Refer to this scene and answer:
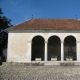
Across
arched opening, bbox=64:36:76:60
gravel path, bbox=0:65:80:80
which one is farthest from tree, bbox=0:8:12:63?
gravel path, bbox=0:65:80:80

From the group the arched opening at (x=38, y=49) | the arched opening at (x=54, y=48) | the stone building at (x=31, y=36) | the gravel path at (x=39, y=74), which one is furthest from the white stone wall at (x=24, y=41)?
the gravel path at (x=39, y=74)

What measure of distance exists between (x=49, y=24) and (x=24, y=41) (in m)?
4.24

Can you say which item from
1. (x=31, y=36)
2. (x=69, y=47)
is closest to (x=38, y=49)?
(x=31, y=36)

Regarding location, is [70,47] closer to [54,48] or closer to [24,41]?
[54,48]

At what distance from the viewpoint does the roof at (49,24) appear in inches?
924

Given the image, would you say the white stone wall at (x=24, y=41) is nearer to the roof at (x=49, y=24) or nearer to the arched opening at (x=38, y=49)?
the roof at (x=49, y=24)

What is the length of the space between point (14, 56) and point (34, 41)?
180 inches

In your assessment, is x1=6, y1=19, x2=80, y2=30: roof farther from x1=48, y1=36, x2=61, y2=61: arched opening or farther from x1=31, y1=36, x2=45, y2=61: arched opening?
x1=31, y1=36, x2=45, y2=61: arched opening

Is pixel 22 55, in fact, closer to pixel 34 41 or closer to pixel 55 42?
pixel 34 41

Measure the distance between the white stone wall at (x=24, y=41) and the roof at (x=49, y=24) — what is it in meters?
0.53

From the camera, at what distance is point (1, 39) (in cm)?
3161

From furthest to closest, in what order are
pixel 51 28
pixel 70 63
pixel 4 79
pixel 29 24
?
pixel 29 24, pixel 51 28, pixel 70 63, pixel 4 79

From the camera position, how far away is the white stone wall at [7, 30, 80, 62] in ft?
76.5

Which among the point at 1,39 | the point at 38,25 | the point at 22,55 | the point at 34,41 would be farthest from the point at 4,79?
the point at 1,39
